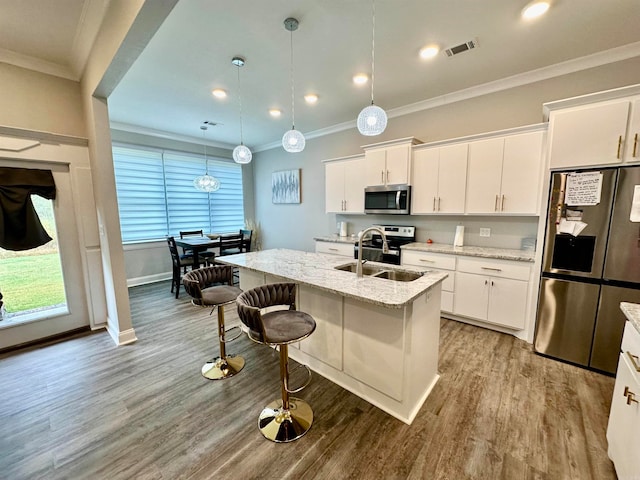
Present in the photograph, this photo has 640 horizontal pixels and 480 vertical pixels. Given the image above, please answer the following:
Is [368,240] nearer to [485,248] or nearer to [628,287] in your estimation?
[485,248]

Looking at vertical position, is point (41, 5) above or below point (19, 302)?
above

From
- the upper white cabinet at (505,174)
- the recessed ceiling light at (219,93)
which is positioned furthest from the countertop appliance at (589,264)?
the recessed ceiling light at (219,93)

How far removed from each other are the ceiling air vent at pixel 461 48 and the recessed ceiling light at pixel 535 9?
0.39m

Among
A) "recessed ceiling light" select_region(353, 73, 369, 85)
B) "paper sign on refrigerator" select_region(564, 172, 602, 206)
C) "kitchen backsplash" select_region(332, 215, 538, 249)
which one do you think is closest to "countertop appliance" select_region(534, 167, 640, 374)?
"paper sign on refrigerator" select_region(564, 172, 602, 206)

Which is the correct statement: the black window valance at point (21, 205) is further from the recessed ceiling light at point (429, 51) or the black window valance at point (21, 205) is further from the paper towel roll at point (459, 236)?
the paper towel roll at point (459, 236)

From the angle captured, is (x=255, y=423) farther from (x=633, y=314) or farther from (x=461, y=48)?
(x=461, y=48)

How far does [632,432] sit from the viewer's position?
121cm

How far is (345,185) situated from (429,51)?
88.4 inches

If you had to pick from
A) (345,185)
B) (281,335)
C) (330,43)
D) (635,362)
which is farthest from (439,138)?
(281,335)

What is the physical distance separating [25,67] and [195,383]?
11.3 ft

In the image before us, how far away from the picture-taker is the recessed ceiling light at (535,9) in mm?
1874

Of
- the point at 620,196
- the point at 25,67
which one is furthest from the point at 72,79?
the point at 620,196

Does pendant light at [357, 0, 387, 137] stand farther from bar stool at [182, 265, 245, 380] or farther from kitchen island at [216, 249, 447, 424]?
bar stool at [182, 265, 245, 380]

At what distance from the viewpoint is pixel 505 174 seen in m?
2.96
